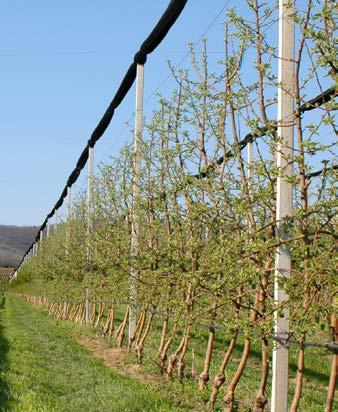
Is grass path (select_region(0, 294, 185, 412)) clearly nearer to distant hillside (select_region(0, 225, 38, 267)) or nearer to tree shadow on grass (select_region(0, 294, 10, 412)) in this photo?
tree shadow on grass (select_region(0, 294, 10, 412))

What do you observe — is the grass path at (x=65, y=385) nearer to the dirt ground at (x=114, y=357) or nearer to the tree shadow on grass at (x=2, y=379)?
the tree shadow on grass at (x=2, y=379)

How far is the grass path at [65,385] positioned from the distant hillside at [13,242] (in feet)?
484

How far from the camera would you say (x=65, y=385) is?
27.0 feet

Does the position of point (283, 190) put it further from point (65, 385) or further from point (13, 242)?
point (13, 242)

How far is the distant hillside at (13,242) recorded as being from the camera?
162400 millimetres

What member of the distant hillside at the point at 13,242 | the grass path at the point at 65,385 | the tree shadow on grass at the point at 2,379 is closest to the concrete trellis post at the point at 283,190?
the grass path at the point at 65,385

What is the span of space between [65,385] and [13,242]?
176 m

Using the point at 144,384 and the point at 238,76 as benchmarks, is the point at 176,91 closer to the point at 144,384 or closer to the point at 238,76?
the point at 238,76

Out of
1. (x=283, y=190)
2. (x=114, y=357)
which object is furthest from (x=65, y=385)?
(x=283, y=190)

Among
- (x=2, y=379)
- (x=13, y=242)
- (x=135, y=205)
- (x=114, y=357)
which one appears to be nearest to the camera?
(x=2, y=379)

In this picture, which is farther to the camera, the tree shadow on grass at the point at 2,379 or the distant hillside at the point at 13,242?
the distant hillside at the point at 13,242

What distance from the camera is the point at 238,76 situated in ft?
19.9

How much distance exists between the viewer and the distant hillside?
162400 mm

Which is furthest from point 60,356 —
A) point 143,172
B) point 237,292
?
point 237,292
